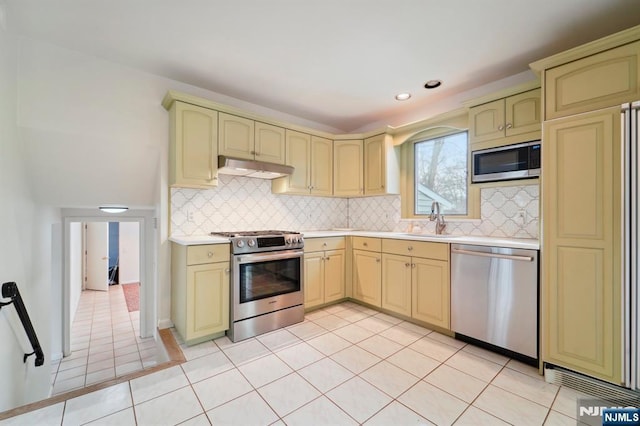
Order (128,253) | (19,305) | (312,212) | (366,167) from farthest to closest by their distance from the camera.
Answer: (128,253)
(312,212)
(366,167)
(19,305)

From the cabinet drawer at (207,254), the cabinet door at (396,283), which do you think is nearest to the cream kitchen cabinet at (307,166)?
the cabinet drawer at (207,254)

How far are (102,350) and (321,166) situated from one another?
3.46 metres

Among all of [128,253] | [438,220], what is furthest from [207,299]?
[128,253]

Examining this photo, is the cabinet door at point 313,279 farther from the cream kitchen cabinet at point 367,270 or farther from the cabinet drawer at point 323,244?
the cream kitchen cabinet at point 367,270

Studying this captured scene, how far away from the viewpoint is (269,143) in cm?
309

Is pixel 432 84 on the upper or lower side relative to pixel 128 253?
upper

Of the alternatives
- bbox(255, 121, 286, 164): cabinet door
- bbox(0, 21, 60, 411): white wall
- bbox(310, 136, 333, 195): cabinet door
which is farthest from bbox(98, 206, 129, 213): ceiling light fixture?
bbox(310, 136, 333, 195): cabinet door

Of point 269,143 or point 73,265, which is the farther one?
point 73,265

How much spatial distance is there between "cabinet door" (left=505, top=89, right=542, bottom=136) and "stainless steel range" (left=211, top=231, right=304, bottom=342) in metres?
2.23

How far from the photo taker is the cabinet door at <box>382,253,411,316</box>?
109 inches

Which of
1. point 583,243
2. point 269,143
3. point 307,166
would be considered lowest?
point 583,243

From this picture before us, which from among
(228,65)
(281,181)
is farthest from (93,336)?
(228,65)

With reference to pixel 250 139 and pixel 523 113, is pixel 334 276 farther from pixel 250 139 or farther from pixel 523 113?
pixel 523 113

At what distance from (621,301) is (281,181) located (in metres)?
3.01
